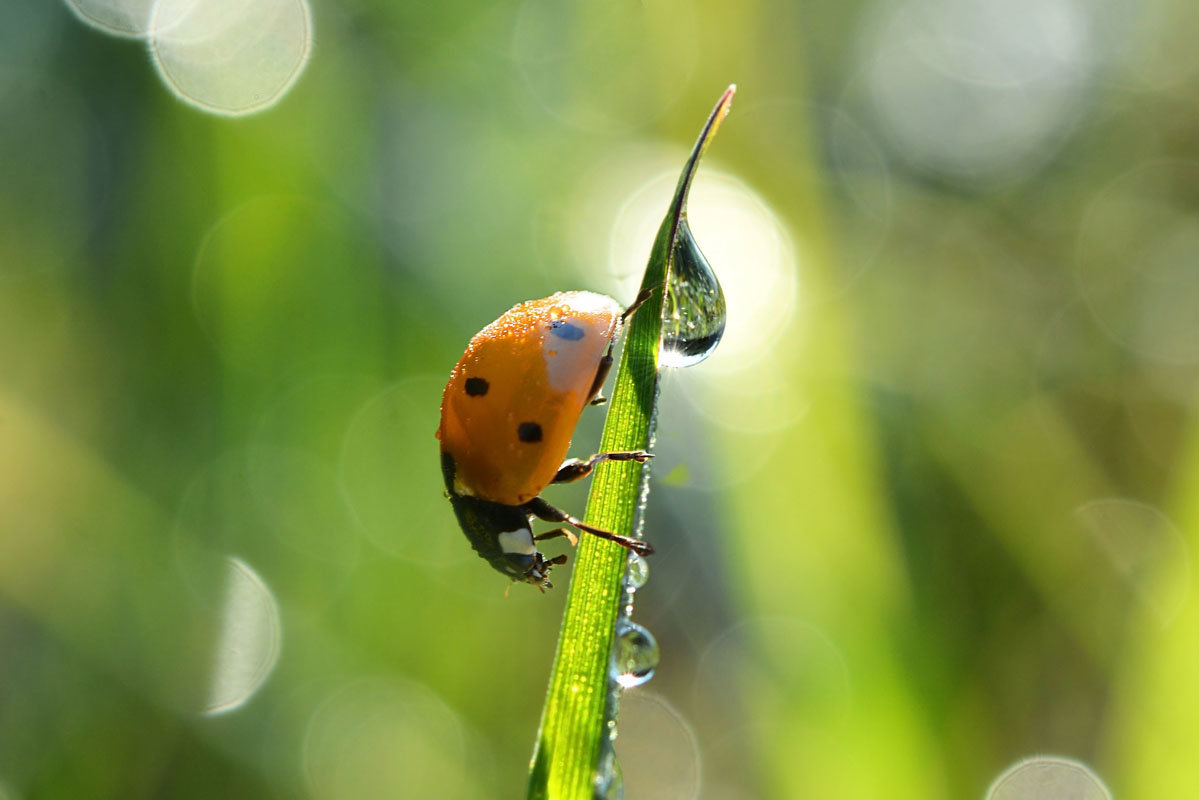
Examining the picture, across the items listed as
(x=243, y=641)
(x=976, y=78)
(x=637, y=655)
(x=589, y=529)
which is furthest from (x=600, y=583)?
(x=976, y=78)

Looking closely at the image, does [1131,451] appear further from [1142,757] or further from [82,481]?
[82,481]

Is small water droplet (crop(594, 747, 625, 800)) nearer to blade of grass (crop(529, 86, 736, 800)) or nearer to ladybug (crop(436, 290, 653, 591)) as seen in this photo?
blade of grass (crop(529, 86, 736, 800))

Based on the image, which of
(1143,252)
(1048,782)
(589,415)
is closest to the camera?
(1048,782)

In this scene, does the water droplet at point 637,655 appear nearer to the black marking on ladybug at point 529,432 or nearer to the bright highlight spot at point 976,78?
the black marking on ladybug at point 529,432

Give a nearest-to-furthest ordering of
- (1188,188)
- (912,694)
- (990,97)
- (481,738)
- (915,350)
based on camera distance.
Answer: (912,694) < (481,738) < (915,350) < (1188,188) < (990,97)

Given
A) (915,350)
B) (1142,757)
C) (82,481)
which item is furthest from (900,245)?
(82,481)

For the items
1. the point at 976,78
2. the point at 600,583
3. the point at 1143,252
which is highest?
the point at 976,78

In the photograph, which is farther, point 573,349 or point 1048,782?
point 1048,782

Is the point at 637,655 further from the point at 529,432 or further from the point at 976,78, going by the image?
the point at 976,78
